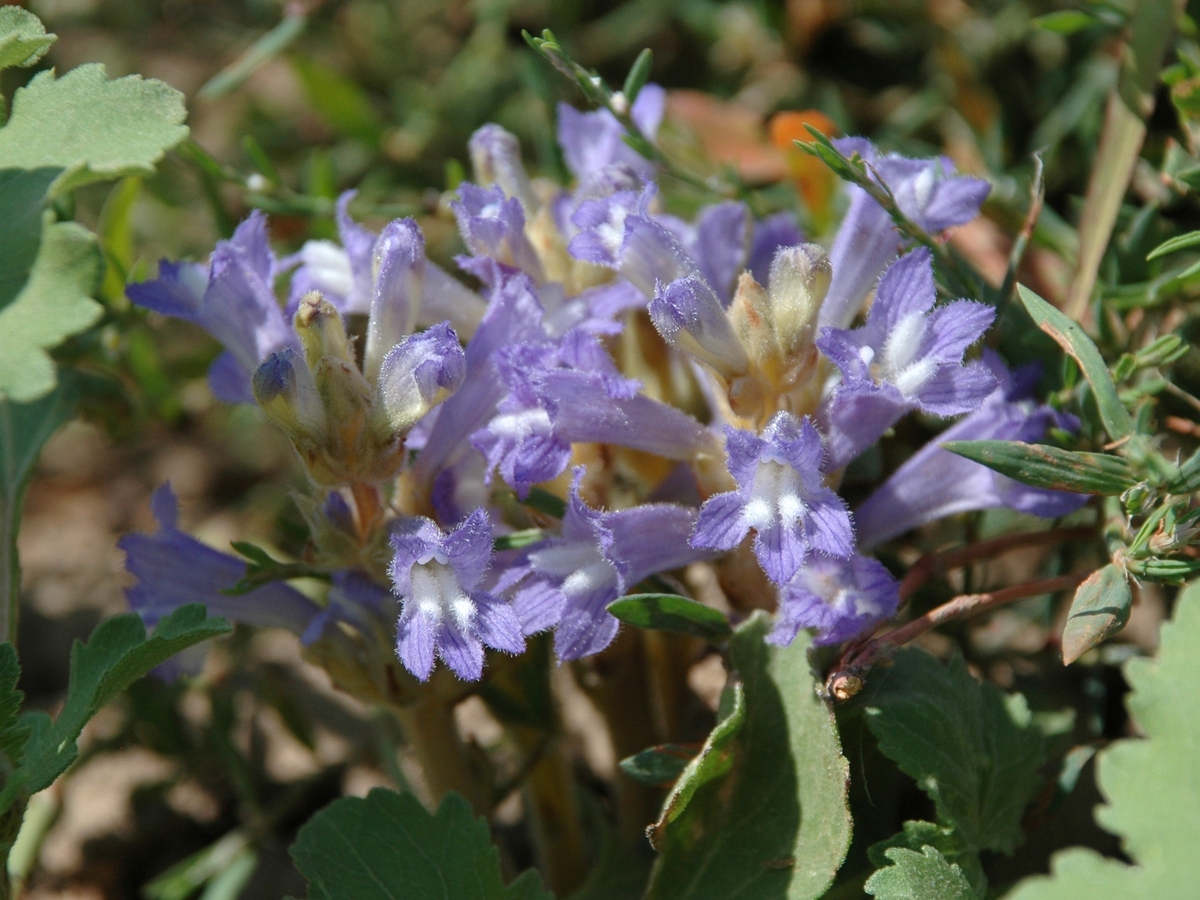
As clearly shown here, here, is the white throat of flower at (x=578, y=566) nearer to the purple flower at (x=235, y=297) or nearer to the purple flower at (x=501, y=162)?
the purple flower at (x=235, y=297)

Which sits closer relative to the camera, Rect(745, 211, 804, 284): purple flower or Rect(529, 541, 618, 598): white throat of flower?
Rect(529, 541, 618, 598): white throat of flower

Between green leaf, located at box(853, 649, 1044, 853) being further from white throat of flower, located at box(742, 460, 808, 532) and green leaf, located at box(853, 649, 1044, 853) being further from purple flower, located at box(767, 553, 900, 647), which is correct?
white throat of flower, located at box(742, 460, 808, 532)

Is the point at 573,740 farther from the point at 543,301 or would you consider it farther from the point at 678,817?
the point at 543,301

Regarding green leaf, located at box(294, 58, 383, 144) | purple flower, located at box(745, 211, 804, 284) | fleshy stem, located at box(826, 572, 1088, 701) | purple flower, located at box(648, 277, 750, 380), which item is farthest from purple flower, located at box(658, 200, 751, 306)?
green leaf, located at box(294, 58, 383, 144)

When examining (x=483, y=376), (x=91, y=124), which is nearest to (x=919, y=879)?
(x=483, y=376)

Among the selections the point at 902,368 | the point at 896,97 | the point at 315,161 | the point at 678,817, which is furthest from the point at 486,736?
the point at 896,97
